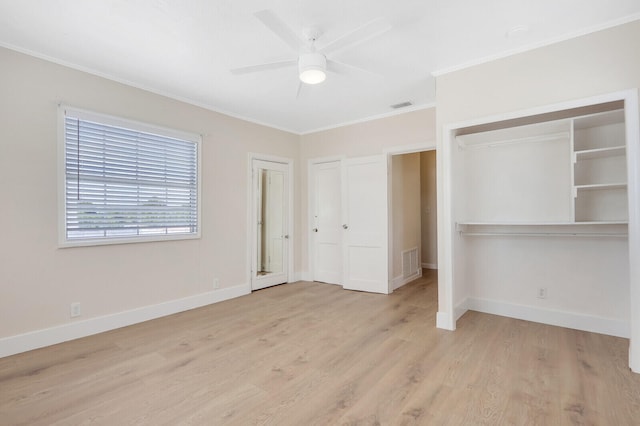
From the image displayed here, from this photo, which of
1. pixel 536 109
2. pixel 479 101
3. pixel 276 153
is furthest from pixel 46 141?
pixel 536 109

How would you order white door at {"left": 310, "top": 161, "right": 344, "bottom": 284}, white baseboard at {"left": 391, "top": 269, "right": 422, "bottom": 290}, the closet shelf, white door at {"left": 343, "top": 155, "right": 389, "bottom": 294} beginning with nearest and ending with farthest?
the closet shelf < white door at {"left": 343, "top": 155, "right": 389, "bottom": 294} < white baseboard at {"left": 391, "top": 269, "right": 422, "bottom": 290} < white door at {"left": 310, "top": 161, "right": 344, "bottom": 284}

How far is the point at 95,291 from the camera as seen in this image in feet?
10.6

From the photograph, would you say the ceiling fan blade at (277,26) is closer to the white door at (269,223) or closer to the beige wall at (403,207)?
the white door at (269,223)

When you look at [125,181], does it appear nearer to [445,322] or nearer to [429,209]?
[445,322]

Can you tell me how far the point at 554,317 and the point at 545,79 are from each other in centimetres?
246

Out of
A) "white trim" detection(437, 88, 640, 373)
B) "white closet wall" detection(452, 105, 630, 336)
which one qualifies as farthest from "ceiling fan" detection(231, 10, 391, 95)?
"white closet wall" detection(452, 105, 630, 336)

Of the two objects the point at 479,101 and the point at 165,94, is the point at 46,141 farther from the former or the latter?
the point at 479,101

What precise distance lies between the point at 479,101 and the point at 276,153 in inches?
129

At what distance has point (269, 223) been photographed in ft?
17.6

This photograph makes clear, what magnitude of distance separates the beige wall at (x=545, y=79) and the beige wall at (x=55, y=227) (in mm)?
3064

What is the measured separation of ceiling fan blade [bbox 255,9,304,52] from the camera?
1.84m

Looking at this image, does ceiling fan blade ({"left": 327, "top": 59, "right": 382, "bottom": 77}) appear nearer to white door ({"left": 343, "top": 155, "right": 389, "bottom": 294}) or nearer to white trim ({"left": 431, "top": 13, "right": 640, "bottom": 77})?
white trim ({"left": 431, "top": 13, "right": 640, "bottom": 77})

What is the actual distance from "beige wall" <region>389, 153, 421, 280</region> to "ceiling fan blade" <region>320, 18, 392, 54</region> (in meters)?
2.92

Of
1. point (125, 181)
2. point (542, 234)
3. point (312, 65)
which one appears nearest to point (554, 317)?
point (542, 234)
